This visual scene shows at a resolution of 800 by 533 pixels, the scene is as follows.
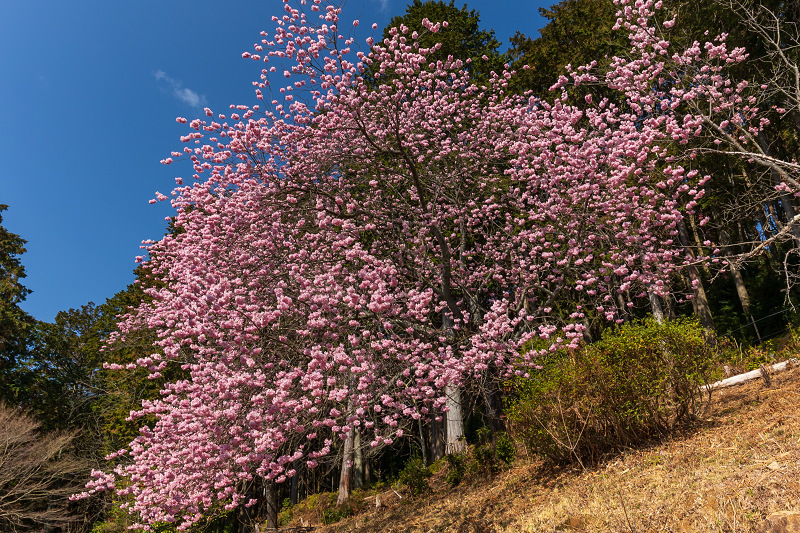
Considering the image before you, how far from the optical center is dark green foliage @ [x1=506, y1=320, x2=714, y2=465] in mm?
6012

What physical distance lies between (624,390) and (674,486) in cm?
152

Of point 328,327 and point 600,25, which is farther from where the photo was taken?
point 600,25

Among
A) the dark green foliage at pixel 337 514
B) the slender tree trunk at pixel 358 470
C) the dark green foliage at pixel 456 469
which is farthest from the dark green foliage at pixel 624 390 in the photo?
the slender tree trunk at pixel 358 470

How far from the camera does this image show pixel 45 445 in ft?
64.3

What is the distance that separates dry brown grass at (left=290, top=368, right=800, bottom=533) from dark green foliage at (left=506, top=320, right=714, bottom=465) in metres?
0.30

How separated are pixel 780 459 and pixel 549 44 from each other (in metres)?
15.7

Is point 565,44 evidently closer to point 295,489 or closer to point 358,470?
point 358,470

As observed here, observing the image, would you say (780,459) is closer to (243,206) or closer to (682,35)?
(243,206)

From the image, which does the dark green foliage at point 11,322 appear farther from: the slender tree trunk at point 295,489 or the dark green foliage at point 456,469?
the dark green foliage at point 456,469

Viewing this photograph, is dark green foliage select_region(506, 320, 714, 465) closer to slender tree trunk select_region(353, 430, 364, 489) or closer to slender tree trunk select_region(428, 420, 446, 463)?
slender tree trunk select_region(428, 420, 446, 463)

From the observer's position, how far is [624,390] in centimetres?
598

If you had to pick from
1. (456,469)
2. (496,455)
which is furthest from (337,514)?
(496,455)

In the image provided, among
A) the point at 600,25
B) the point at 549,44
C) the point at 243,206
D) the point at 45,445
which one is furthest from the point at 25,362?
the point at 600,25

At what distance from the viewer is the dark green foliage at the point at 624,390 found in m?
6.01
